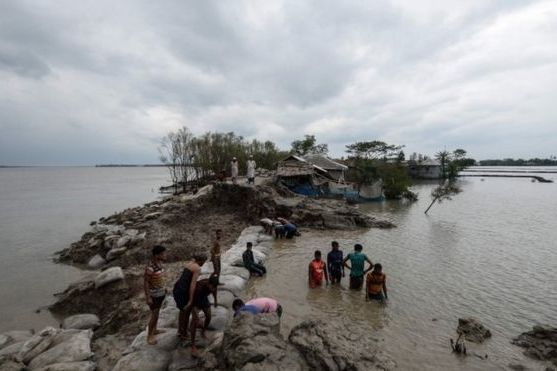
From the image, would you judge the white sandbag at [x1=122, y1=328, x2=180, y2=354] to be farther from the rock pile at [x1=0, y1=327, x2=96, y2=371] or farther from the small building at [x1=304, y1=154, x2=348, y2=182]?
the small building at [x1=304, y1=154, x2=348, y2=182]

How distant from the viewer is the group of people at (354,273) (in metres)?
9.66

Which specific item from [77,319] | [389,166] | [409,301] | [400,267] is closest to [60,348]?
[77,319]

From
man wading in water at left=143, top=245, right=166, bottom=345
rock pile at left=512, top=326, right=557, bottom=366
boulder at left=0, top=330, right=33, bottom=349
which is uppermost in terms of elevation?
man wading in water at left=143, top=245, right=166, bottom=345

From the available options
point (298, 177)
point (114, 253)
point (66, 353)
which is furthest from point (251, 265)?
point (298, 177)

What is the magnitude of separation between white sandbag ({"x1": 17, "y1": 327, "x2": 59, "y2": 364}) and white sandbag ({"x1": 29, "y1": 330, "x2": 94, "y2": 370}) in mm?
272

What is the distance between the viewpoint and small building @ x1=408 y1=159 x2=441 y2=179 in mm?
76875

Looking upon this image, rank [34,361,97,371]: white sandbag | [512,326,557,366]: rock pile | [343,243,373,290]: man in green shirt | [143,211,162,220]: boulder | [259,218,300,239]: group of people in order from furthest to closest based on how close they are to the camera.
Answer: [143,211,162,220]: boulder
[259,218,300,239]: group of people
[343,243,373,290]: man in green shirt
[512,326,557,366]: rock pile
[34,361,97,371]: white sandbag

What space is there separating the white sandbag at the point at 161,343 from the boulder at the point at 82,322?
9.30 ft

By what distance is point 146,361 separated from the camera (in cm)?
575

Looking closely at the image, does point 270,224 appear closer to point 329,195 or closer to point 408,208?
point 329,195

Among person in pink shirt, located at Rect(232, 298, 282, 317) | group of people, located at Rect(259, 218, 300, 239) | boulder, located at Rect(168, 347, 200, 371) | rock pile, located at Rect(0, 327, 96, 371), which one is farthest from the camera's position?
group of people, located at Rect(259, 218, 300, 239)

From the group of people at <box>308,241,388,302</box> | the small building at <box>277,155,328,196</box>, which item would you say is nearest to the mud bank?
the group of people at <box>308,241,388,302</box>

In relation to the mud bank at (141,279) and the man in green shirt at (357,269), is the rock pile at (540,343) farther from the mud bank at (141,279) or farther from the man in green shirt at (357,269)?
the mud bank at (141,279)

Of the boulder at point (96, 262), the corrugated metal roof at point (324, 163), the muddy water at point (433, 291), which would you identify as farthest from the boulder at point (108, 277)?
the corrugated metal roof at point (324, 163)
